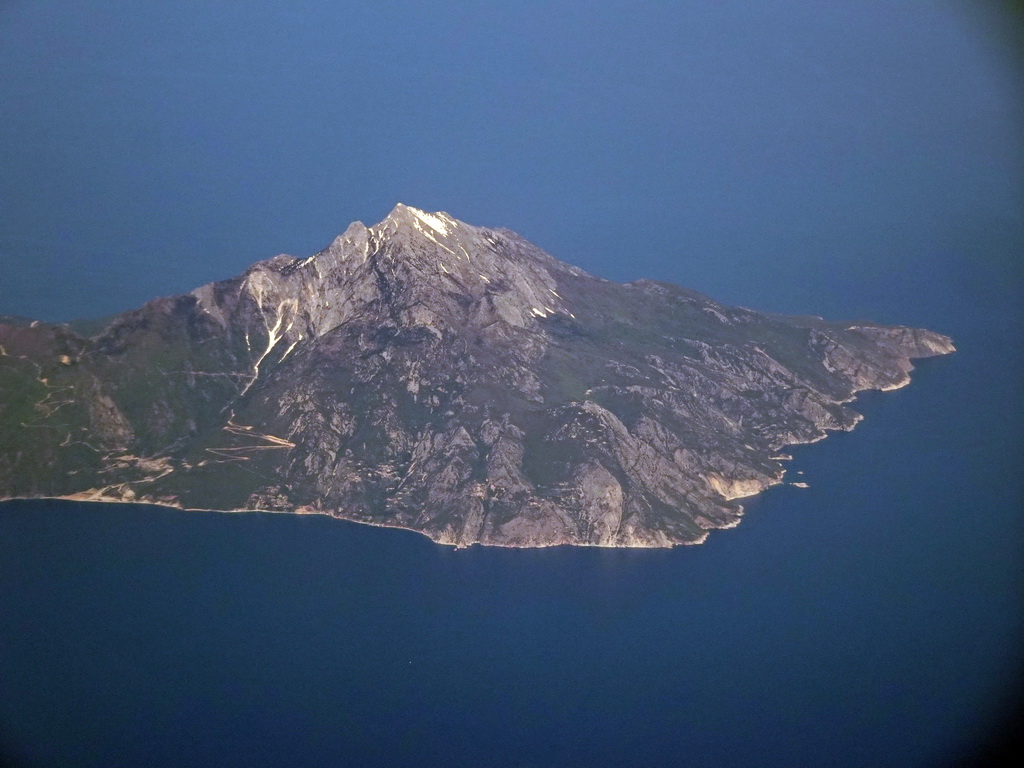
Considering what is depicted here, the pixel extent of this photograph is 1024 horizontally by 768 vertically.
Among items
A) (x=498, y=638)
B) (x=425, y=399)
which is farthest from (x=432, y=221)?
(x=498, y=638)

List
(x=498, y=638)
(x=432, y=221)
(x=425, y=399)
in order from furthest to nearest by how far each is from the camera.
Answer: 1. (x=432, y=221)
2. (x=425, y=399)
3. (x=498, y=638)

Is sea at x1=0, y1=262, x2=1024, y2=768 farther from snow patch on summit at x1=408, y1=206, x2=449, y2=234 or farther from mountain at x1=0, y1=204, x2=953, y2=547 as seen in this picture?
snow patch on summit at x1=408, y1=206, x2=449, y2=234

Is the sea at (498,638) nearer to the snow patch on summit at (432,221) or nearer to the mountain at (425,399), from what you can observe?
the mountain at (425,399)

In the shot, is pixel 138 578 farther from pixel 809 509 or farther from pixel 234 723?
pixel 809 509

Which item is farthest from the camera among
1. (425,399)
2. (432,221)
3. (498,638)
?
(432,221)

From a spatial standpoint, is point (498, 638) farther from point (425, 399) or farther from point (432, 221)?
point (432, 221)
